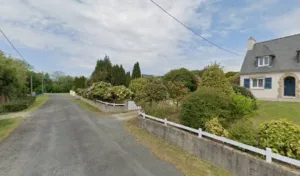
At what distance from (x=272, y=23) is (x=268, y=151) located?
12731 millimetres

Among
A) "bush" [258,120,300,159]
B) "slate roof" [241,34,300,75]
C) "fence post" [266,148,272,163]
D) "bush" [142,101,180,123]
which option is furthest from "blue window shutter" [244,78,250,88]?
"fence post" [266,148,272,163]

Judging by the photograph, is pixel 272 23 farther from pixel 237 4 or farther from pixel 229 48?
A: pixel 229 48

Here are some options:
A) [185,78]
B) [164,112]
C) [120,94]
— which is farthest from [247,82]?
[164,112]

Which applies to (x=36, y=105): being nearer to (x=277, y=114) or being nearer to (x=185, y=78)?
(x=185, y=78)

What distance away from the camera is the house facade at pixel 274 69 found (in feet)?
53.4

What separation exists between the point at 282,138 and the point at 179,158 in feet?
8.98

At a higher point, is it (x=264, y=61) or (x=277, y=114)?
(x=264, y=61)

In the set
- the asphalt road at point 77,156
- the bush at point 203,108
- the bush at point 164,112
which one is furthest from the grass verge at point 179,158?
the bush at point 164,112

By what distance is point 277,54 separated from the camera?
18109 millimetres

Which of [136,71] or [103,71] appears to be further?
[136,71]

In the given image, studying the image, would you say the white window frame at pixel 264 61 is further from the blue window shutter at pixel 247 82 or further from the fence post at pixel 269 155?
the fence post at pixel 269 155

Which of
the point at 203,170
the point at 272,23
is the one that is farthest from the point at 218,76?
the point at 272,23

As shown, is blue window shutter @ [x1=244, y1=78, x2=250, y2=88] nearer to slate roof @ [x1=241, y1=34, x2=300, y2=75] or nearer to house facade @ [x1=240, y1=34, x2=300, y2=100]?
house facade @ [x1=240, y1=34, x2=300, y2=100]

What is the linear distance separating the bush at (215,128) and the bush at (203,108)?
14.9 inches
